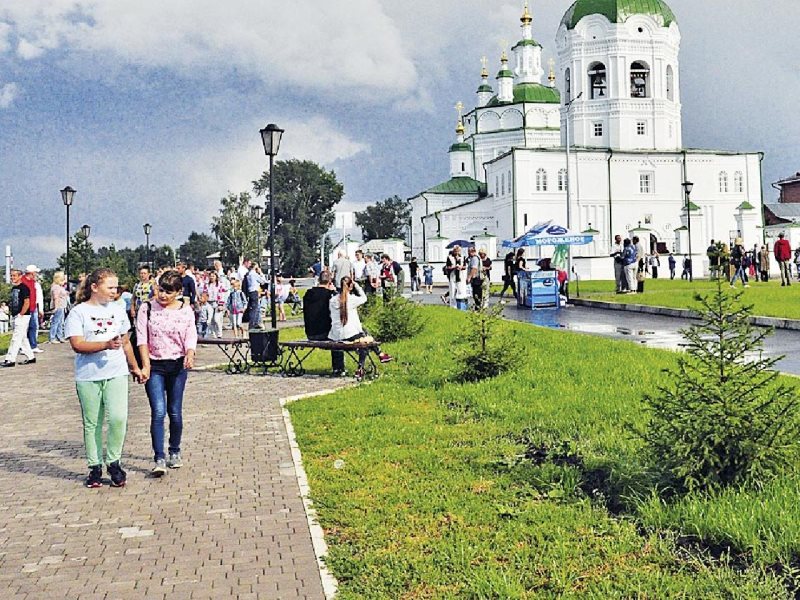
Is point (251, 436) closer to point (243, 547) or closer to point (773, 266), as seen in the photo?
point (243, 547)

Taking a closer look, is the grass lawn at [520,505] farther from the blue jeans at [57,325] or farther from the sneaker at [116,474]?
the blue jeans at [57,325]

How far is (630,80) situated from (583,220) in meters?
10.7

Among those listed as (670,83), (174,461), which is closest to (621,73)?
(670,83)

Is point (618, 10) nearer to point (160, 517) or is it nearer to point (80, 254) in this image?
point (80, 254)

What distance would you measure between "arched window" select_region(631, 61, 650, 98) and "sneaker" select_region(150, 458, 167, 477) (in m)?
63.3

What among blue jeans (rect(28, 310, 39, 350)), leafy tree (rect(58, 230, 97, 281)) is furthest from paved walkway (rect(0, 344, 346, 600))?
leafy tree (rect(58, 230, 97, 281))

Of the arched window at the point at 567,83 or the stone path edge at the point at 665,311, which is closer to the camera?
the stone path edge at the point at 665,311

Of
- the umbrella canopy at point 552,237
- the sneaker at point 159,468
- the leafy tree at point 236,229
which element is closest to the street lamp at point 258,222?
the leafy tree at point 236,229

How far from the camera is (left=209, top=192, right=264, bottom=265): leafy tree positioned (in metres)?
88.5

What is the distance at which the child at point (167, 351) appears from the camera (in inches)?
305

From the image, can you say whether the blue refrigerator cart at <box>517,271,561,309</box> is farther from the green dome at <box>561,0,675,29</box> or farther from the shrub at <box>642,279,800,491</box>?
the green dome at <box>561,0,675,29</box>

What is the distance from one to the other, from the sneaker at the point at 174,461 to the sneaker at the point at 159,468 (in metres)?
0.11

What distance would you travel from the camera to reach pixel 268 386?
12883mm

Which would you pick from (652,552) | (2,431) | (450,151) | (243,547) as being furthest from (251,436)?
(450,151)
